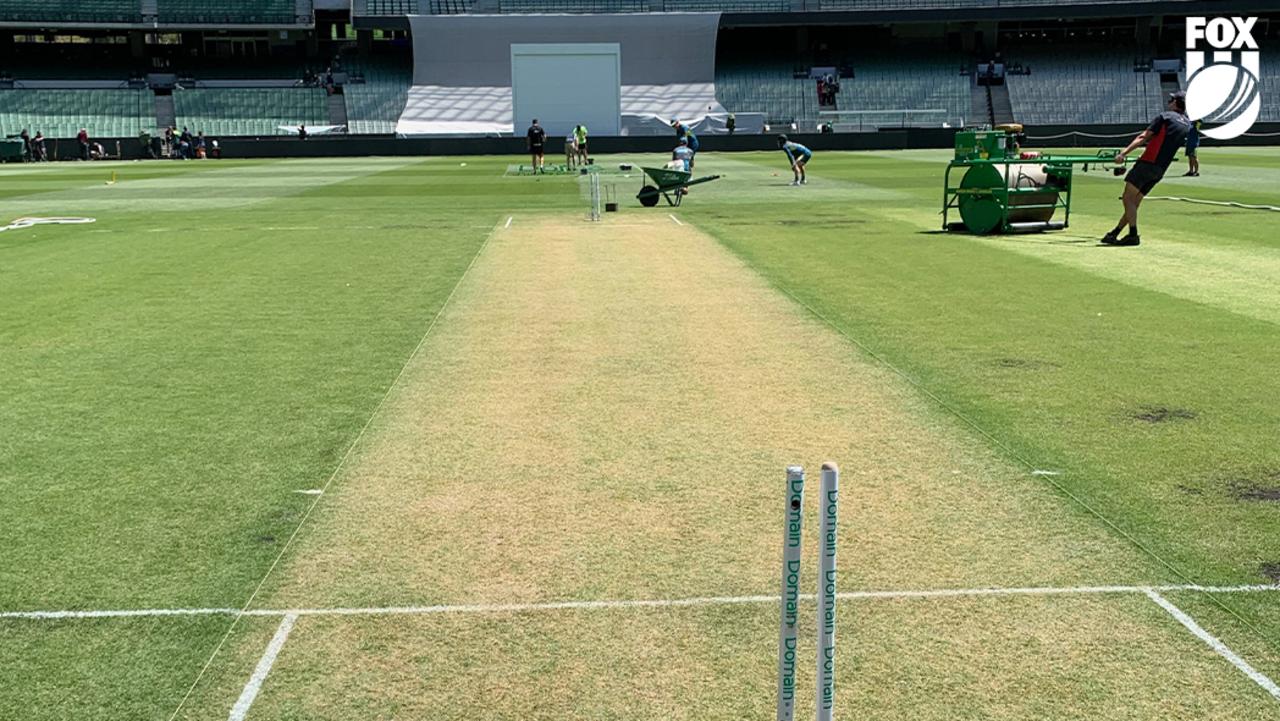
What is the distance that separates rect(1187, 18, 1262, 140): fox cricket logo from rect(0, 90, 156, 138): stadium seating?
5794 centimetres

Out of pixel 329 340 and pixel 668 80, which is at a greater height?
pixel 668 80

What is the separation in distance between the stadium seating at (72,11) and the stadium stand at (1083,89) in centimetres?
5201

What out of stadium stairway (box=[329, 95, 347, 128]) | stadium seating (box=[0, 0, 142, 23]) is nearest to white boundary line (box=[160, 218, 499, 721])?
stadium stairway (box=[329, 95, 347, 128])

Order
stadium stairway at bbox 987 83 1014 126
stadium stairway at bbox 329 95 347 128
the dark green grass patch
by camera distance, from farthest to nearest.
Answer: stadium stairway at bbox 987 83 1014 126
stadium stairway at bbox 329 95 347 128
the dark green grass patch

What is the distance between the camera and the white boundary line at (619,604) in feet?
17.9

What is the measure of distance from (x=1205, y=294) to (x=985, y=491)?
8.42 meters

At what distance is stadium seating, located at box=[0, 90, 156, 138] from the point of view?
70.1 metres

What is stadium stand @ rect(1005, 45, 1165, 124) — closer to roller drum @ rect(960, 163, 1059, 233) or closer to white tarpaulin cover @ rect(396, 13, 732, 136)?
white tarpaulin cover @ rect(396, 13, 732, 136)

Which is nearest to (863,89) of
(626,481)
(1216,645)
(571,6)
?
(571,6)

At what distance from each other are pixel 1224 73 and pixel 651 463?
8184 centimetres

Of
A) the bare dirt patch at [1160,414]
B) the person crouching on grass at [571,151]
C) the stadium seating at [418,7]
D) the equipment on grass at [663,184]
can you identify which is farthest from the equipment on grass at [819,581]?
the stadium seating at [418,7]

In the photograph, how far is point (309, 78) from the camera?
78875mm

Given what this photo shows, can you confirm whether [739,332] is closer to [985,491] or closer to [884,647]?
[985,491]

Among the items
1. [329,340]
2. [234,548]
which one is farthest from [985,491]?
[329,340]
